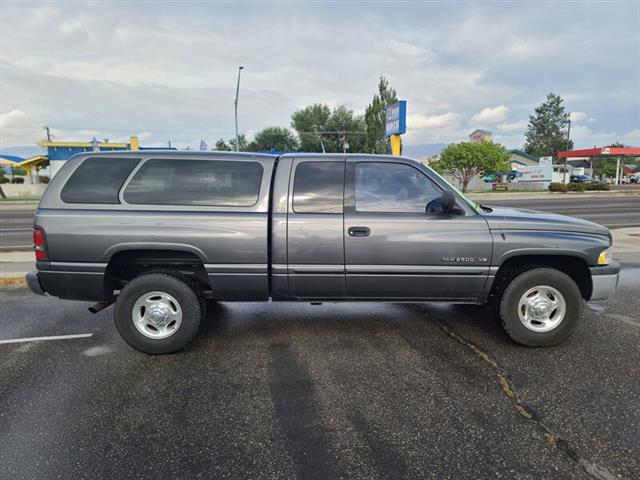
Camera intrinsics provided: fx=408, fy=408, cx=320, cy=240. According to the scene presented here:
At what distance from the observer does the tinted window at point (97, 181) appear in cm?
375

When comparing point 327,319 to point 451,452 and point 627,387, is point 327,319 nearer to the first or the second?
point 451,452

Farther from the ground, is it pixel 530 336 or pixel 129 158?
pixel 129 158

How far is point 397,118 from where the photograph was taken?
23.0 metres

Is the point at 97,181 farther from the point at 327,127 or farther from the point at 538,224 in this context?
the point at 327,127

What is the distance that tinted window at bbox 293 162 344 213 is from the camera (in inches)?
150

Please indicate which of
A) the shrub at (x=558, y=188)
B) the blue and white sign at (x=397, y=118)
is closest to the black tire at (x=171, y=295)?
the blue and white sign at (x=397, y=118)

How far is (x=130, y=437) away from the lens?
8.71 ft

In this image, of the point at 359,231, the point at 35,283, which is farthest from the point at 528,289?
the point at 35,283

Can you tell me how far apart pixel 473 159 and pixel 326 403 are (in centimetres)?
3398

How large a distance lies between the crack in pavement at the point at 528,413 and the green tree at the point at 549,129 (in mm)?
92990

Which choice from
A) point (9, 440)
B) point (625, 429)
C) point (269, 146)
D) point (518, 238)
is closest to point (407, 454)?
point (625, 429)

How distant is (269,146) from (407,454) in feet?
188

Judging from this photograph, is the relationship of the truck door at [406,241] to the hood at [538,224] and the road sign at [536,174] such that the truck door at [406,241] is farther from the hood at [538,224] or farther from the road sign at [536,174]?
the road sign at [536,174]

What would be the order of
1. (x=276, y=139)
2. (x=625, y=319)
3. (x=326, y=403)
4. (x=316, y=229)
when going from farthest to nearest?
(x=276, y=139) < (x=625, y=319) < (x=316, y=229) < (x=326, y=403)
